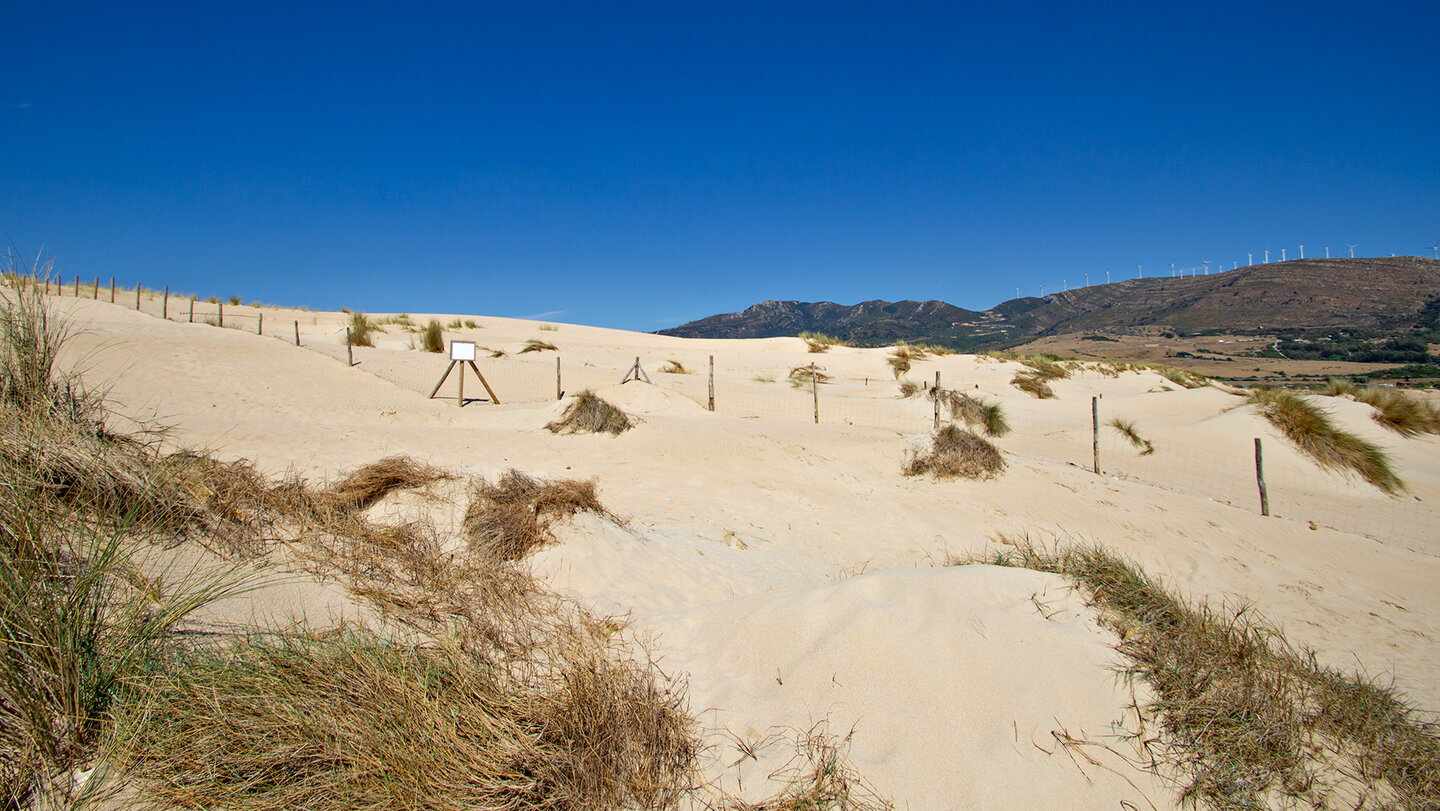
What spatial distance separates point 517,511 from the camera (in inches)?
202

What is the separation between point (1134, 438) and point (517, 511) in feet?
47.5

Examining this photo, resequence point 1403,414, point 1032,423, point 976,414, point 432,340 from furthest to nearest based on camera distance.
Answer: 1. point 432,340
2. point 1032,423
3. point 1403,414
4. point 976,414

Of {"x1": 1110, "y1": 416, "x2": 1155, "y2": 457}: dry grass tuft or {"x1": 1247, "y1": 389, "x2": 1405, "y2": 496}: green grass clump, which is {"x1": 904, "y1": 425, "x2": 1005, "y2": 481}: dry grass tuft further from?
{"x1": 1247, "y1": 389, "x2": 1405, "y2": 496}: green grass clump

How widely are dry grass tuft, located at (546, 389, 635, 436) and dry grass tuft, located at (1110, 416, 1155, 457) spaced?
38.1 feet

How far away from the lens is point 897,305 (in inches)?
5979

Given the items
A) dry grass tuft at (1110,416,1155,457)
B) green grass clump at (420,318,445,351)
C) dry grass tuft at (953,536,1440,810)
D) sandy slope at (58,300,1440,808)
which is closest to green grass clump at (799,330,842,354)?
sandy slope at (58,300,1440,808)

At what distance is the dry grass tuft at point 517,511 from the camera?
15.5 ft

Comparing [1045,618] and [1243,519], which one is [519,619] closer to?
[1045,618]

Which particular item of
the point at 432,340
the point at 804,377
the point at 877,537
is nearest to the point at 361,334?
the point at 432,340

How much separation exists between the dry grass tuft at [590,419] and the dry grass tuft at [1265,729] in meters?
8.49

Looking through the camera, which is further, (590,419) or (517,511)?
(590,419)

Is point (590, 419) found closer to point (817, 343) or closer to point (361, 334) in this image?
point (361, 334)

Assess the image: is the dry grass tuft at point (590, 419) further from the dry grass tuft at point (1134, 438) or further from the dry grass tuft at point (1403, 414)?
the dry grass tuft at point (1403, 414)

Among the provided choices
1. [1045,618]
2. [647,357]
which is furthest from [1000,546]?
[647,357]
